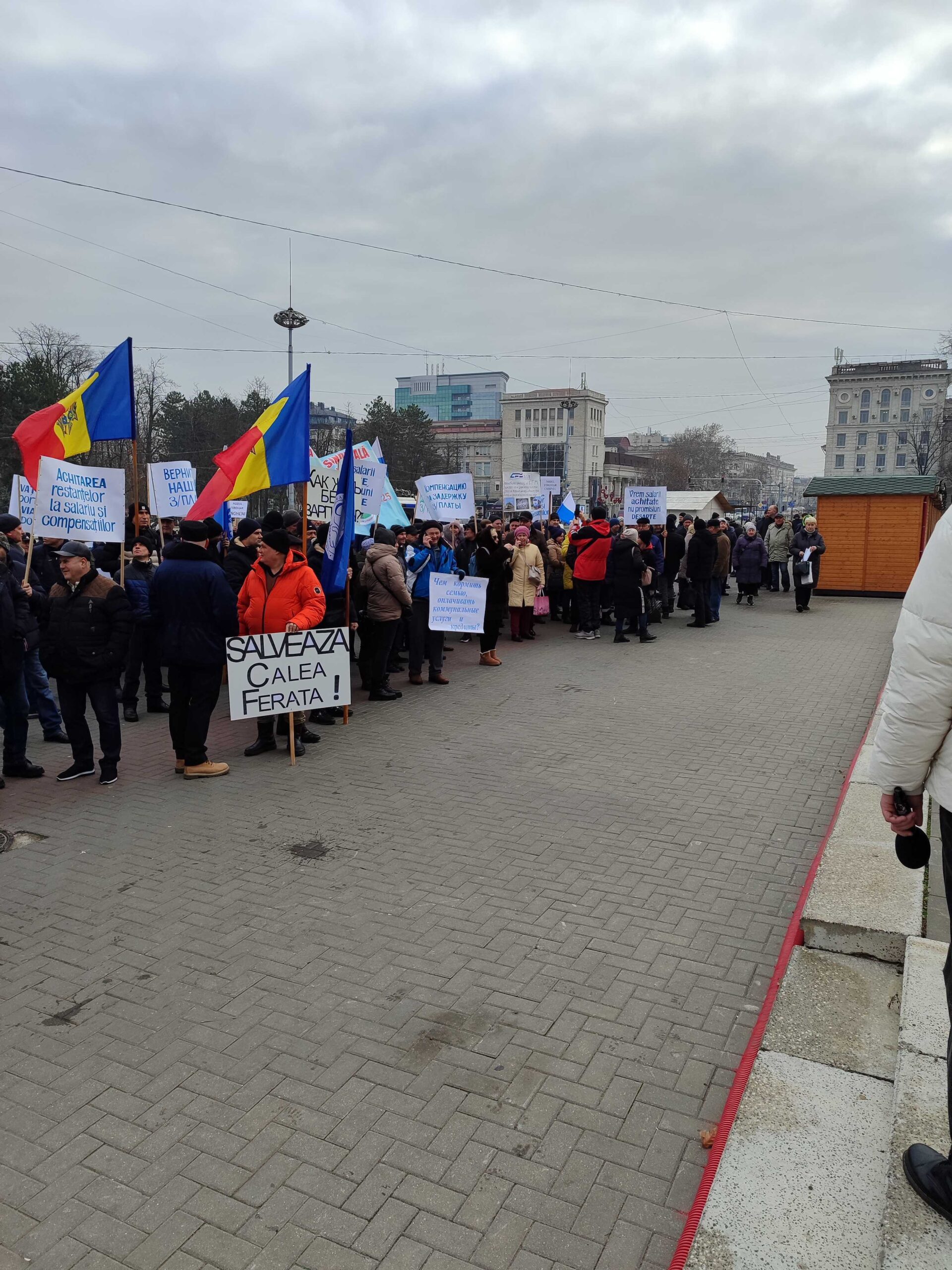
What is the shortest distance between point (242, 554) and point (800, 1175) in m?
7.88

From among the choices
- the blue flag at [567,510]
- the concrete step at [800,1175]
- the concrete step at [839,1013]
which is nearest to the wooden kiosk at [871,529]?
the blue flag at [567,510]

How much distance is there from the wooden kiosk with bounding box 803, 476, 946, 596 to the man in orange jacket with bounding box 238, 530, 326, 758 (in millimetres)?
15859

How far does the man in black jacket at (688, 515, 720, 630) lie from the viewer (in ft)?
50.3

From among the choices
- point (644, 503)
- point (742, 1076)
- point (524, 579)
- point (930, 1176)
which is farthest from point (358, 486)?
point (930, 1176)

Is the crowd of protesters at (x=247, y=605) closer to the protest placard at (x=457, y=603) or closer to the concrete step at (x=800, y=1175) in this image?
the protest placard at (x=457, y=603)

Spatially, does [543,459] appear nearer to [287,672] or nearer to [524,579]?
[524,579]

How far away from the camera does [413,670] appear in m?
10.8

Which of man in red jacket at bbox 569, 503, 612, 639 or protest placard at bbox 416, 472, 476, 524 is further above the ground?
protest placard at bbox 416, 472, 476, 524

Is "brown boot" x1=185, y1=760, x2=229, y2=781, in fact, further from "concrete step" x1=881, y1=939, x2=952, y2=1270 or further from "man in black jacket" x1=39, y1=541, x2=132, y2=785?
"concrete step" x1=881, y1=939, x2=952, y2=1270

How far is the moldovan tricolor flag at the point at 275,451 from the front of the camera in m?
7.98

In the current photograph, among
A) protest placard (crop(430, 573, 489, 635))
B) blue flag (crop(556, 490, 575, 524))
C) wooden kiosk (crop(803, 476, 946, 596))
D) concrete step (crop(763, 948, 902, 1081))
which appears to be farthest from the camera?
blue flag (crop(556, 490, 575, 524))

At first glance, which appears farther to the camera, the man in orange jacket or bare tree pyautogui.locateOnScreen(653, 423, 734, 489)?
bare tree pyautogui.locateOnScreen(653, 423, 734, 489)

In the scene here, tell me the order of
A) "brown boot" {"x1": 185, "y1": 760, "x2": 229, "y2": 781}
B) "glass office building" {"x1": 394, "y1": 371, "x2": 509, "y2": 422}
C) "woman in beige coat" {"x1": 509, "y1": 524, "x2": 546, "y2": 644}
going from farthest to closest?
"glass office building" {"x1": 394, "y1": 371, "x2": 509, "y2": 422} < "woman in beige coat" {"x1": 509, "y1": 524, "x2": 546, "y2": 644} < "brown boot" {"x1": 185, "y1": 760, "x2": 229, "y2": 781}

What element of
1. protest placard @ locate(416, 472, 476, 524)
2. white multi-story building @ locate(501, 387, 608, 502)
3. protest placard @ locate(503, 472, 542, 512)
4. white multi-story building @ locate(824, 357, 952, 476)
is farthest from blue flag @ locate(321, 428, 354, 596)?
white multi-story building @ locate(824, 357, 952, 476)
